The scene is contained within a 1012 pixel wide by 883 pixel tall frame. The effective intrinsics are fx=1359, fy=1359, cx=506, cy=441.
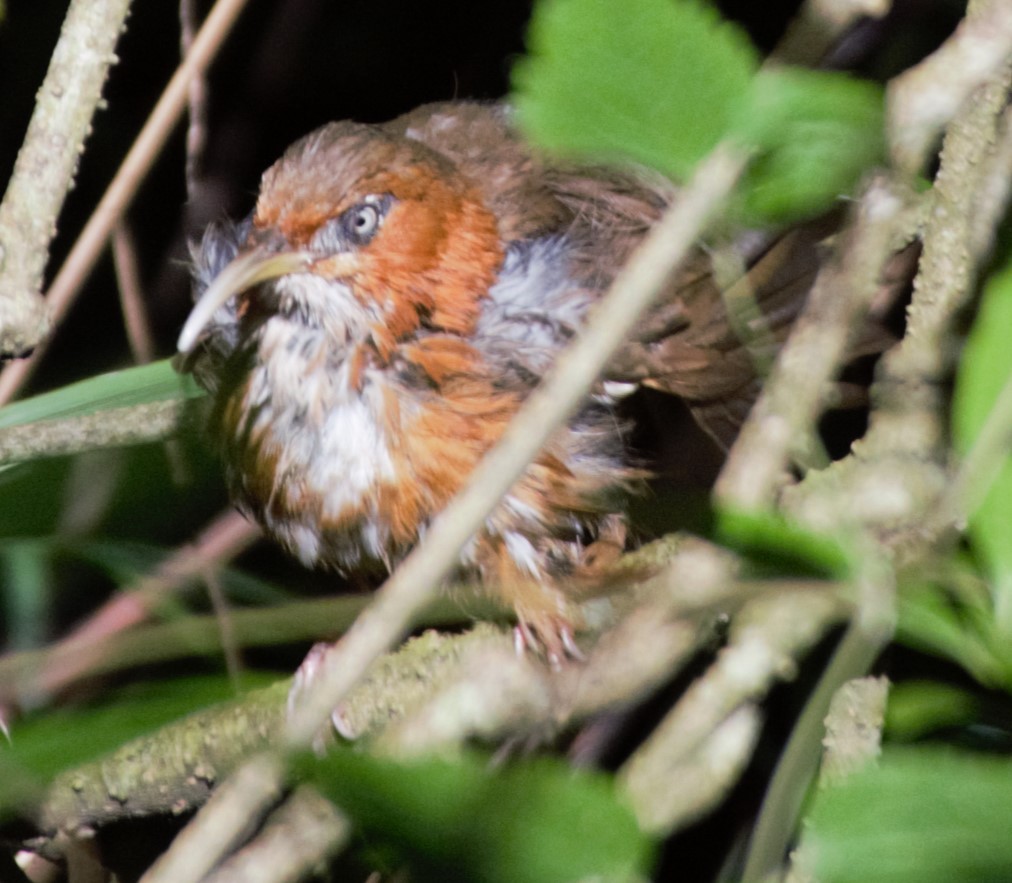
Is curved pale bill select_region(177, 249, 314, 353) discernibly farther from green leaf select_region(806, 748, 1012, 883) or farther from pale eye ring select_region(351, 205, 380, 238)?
green leaf select_region(806, 748, 1012, 883)

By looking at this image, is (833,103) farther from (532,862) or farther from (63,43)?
(63,43)

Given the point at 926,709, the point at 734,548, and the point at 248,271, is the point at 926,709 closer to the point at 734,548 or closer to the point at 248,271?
the point at 734,548

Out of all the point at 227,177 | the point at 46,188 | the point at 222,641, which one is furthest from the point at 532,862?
the point at 227,177

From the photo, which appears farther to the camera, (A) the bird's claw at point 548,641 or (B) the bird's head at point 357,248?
(B) the bird's head at point 357,248

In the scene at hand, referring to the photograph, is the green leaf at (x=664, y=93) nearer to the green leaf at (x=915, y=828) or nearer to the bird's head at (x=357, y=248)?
the green leaf at (x=915, y=828)

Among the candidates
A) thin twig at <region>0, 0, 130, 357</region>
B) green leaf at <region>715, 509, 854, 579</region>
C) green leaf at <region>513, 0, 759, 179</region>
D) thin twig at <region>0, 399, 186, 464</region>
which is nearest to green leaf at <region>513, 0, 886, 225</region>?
green leaf at <region>513, 0, 759, 179</region>

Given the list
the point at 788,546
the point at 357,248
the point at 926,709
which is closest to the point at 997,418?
the point at 788,546

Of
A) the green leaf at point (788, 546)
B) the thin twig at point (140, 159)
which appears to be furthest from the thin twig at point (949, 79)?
the thin twig at point (140, 159)

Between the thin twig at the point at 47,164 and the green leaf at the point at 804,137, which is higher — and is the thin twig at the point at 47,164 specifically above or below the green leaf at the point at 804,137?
below
